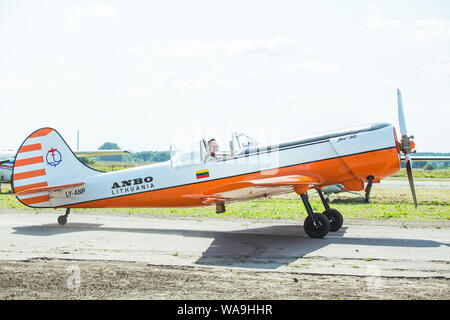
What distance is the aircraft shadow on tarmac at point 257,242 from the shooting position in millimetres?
7476

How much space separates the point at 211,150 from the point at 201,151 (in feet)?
0.77

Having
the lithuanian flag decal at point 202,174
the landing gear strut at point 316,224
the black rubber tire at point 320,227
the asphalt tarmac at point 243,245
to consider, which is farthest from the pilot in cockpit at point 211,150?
the black rubber tire at point 320,227

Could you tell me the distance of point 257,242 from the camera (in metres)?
9.18

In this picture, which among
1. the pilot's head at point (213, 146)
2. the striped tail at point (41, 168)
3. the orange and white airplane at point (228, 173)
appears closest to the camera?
the orange and white airplane at point (228, 173)

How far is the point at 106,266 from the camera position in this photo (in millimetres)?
6977

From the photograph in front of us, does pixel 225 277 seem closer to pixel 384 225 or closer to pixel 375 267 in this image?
pixel 375 267

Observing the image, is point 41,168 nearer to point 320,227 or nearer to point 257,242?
point 257,242

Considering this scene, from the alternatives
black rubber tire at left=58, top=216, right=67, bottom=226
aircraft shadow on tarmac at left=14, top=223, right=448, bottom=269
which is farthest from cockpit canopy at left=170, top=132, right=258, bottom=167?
black rubber tire at left=58, top=216, right=67, bottom=226

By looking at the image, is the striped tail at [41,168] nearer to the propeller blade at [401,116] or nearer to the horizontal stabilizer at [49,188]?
the horizontal stabilizer at [49,188]

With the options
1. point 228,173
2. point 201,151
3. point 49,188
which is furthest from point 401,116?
point 49,188

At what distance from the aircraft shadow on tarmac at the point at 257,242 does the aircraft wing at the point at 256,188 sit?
3.21ft

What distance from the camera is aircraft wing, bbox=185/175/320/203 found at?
27.8 feet
